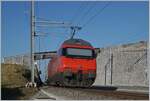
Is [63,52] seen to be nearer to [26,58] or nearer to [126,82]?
[126,82]

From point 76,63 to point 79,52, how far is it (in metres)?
0.67

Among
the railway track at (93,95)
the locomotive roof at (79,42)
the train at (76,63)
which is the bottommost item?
the railway track at (93,95)

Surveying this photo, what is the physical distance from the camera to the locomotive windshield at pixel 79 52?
22741 millimetres

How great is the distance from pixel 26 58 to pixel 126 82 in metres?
21.8

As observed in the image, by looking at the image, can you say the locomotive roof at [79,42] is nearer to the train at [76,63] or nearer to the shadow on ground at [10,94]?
the train at [76,63]

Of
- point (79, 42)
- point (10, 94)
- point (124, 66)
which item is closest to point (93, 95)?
point (10, 94)

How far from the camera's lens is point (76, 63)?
75.0 feet

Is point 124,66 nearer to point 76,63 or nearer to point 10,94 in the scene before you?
point 76,63

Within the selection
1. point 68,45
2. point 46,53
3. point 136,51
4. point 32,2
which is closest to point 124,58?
point 136,51

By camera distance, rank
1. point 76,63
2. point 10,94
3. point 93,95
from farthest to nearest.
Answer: point 76,63 < point 10,94 < point 93,95

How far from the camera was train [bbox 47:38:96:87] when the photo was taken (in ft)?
74.3

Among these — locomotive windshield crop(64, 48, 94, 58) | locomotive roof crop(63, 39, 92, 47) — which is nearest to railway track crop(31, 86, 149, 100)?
locomotive windshield crop(64, 48, 94, 58)

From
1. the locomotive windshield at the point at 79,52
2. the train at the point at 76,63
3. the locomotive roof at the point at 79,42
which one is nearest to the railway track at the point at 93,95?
the train at the point at 76,63

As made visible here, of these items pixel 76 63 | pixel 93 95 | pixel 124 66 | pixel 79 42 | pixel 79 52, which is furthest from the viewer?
pixel 124 66
